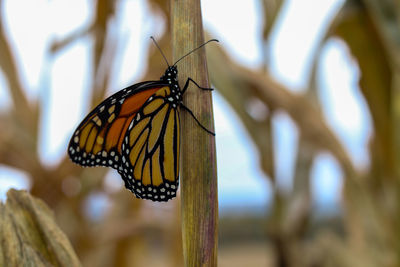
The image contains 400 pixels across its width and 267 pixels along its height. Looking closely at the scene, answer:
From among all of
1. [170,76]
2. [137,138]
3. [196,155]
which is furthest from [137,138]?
[196,155]

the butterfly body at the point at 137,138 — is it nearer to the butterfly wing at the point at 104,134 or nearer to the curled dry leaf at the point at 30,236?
the butterfly wing at the point at 104,134

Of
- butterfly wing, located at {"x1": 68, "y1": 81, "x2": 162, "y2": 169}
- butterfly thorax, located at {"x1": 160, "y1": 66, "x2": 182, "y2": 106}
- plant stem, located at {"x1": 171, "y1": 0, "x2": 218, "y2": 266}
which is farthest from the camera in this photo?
butterfly wing, located at {"x1": 68, "y1": 81, "x2": 162, "y2": 169}

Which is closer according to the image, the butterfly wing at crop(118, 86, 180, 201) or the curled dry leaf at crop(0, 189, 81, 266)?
the curled dry leaf at crop(0, 189, 81, 266)

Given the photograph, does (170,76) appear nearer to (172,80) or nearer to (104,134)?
(172,80)

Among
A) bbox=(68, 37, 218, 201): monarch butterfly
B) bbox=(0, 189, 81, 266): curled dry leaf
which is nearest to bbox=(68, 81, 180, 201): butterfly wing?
bbox=(68, 37, 218, 201): monarch butterfly

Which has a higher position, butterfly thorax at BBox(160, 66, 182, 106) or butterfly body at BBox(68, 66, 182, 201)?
butterfly thorax at BBox(160, 66, 182, 106)

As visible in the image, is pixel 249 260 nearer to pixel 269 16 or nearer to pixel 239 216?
pixel 239 216

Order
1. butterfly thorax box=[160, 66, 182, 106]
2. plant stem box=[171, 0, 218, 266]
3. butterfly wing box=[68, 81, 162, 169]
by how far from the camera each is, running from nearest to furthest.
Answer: plant stem box=[171, 0, 218, 266]
butterfly thorax box=[160, 66, 182, 106]
butterfly wing box=[68, 81, 162, 169]

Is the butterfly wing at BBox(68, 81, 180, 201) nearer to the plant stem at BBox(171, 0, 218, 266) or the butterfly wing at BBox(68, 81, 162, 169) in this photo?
the butterfly wing at BBox(68, 81, 162, 169)

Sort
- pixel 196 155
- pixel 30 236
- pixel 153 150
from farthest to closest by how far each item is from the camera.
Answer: pixel 153 150, pixel 30 236, pixel 196 155
